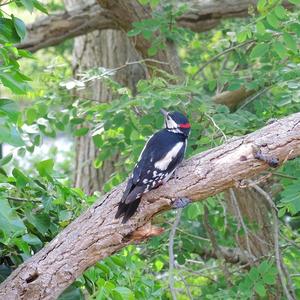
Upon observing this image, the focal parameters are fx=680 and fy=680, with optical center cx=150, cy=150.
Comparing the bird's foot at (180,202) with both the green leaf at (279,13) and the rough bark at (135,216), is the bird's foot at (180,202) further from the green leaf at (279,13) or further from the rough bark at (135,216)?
the green leaf at (279,13)

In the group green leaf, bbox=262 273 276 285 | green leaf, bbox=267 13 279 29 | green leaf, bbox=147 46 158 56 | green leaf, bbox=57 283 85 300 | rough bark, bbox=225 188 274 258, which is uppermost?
green leaf, bbox=267 13 279 29

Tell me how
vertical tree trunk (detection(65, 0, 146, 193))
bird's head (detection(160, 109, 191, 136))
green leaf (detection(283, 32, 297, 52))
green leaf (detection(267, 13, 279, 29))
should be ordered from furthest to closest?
1. vertical tree trunk (detection(65, 0, 146, 193))
2. green leaf (detection(283, 32, 297, 52))
3. green leaf (detection(267, 13, 279, 29))
4. bird's head (detection(160, 109, 191, 136))

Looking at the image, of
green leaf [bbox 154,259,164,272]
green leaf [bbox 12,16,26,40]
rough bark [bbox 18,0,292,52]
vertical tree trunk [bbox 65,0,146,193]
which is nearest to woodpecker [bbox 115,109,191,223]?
green leaf [bbox 12,16,26,40]

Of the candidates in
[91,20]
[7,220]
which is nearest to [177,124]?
[7,220]

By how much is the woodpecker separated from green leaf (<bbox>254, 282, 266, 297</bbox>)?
917mm

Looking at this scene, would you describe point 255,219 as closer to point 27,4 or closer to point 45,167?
point 45,167

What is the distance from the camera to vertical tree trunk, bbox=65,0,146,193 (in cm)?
551

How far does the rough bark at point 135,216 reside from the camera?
7.88 feet

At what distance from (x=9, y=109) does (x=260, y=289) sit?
182 cm

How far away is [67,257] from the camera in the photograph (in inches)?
98.8

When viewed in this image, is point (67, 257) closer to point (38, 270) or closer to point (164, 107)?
point (38, 270)

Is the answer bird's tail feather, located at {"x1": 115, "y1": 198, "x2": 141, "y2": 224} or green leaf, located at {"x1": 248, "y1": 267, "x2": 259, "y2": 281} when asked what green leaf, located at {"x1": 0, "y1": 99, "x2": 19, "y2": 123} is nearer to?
bird's tail feather, located at {"x1": 115, "y1": 198, "x2": 141, "y2": 224}

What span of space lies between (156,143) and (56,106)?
5.78ft

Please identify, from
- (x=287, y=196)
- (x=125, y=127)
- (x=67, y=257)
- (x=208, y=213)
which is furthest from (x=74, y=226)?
(x=208, y=213)
